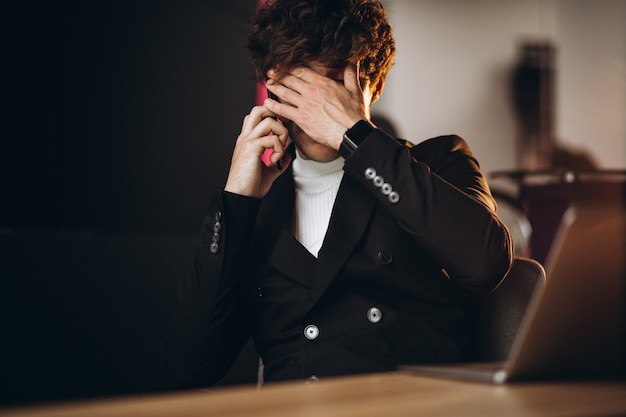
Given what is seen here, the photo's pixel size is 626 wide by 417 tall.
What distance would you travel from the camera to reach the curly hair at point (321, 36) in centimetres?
144

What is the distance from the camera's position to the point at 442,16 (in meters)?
5.25

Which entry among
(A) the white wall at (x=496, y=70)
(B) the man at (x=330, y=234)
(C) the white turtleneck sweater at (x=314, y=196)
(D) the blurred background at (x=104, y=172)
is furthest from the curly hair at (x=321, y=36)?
(A) the white wall at (x=496, y=70)

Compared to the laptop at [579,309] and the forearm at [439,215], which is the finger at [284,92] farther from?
the laptop at [579,309]

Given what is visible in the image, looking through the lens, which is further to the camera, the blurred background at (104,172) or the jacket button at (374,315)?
the blurred background at (104,172)

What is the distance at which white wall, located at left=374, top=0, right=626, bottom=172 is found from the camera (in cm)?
514

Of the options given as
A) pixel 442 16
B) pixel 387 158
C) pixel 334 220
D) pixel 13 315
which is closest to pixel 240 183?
pixel 334 220

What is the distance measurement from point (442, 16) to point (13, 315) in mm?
4351

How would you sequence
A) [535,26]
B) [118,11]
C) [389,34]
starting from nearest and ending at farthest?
[389,34], [118,11], [535,26]

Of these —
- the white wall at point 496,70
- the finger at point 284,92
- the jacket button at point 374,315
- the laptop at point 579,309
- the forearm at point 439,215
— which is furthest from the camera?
the white wall at point 496,70

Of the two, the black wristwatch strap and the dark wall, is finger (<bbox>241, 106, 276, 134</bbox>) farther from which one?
the dark wall

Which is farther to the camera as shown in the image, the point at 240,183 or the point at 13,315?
the point at 13,315

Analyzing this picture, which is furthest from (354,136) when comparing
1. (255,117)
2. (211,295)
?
(211,295)

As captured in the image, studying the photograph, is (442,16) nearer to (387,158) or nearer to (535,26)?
(535,26)

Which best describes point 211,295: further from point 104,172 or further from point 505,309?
point 104,172
